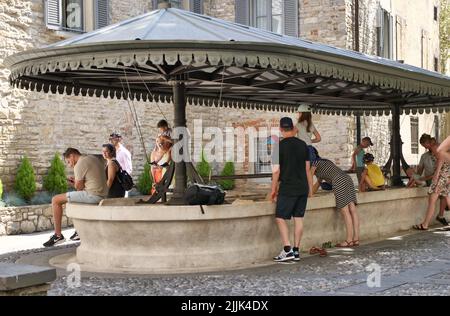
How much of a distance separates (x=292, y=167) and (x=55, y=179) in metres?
7.89

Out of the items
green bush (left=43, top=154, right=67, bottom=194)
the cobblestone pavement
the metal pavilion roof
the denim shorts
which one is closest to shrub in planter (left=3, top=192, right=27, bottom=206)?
green bush (left=43, top=154, right=67, bottom=194)

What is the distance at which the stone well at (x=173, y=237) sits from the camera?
28.3ft

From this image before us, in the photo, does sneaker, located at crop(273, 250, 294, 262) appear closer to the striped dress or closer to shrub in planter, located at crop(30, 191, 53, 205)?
the striped dress

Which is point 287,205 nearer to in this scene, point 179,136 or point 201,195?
point 201,195

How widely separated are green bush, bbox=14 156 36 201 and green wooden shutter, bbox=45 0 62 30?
2999 millimetres

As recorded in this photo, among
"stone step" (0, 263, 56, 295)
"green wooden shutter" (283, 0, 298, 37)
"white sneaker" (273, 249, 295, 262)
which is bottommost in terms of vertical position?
"white sneaker" (273, 249, 295, 262)

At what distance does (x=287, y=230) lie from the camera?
9336mm

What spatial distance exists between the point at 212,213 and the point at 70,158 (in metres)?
3.28

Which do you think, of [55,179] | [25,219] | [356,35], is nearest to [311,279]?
[25,219]

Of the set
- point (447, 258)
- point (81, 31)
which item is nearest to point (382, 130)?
point (81, 31)

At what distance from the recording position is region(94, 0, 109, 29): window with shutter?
17.4 meters
